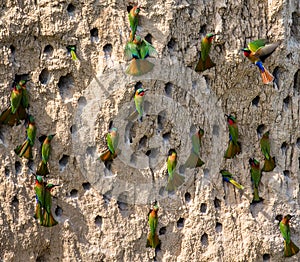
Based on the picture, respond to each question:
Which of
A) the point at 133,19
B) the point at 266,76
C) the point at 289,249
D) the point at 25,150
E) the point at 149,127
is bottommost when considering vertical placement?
the point at 289,249

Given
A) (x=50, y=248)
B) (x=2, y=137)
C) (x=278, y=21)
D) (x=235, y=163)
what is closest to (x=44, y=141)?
(x=2, y=137)

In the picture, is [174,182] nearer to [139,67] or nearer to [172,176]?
[172,176]

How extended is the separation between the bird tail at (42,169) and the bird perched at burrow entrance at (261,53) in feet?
3.55

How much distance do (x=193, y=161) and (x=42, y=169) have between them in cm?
72

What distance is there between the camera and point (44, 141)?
4750 mm

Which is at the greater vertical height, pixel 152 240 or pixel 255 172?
pixel 255 172

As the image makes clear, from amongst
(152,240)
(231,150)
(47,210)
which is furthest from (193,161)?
(47,210)

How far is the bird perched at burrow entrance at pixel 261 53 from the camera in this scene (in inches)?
189

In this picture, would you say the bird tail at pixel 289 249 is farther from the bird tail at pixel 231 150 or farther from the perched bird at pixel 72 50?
the perched bird at pixel 72 50

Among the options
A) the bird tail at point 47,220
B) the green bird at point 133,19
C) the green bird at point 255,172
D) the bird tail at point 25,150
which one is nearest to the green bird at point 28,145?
the bird tail at point 25,150

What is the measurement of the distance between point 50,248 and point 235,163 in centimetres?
98

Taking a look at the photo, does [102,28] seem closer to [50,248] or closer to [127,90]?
[127,90]

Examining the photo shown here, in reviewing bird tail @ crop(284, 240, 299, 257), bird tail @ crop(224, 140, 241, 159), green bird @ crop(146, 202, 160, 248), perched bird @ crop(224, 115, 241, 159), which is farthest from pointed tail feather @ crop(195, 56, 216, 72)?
bird tail @ crop(284, 240, 299, 257)

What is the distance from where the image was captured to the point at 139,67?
187 inches
